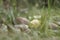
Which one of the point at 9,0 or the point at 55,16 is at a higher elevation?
the point at 9,0

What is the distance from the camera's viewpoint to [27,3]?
12.0 feet

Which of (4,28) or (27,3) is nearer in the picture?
(4,28)

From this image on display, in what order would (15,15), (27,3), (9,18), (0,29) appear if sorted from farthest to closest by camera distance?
1. (27,3)
2. (15,15)
3. (9,18)
4. (0,29)

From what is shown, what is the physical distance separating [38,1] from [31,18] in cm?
78

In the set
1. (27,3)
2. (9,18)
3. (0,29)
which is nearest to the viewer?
(0,29)

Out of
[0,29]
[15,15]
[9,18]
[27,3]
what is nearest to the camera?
[0,29]

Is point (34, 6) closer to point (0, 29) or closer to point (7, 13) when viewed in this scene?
point (7, 13)

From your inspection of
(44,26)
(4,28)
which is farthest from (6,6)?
(44,26)

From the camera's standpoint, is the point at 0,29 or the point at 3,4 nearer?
the point at 0,29

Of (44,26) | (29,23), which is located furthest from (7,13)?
(44,26)

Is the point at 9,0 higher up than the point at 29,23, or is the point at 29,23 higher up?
the point at 9,0

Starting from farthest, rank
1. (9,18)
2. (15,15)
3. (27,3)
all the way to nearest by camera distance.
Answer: (27,3)
(15,15)
(9,18)

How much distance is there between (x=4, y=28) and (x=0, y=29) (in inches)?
2.7

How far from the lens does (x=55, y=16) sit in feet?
10.4
